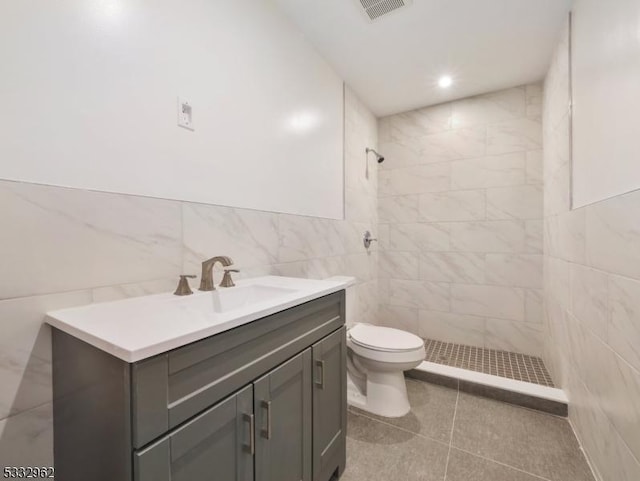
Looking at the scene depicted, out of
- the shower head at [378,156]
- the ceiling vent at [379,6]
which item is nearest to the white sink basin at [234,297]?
the ceiling vent at [379,6]

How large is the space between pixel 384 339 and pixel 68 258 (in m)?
1.63

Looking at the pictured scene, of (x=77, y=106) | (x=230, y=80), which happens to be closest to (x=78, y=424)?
(x=77, y=106)

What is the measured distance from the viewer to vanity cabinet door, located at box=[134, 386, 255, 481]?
0.58 meters

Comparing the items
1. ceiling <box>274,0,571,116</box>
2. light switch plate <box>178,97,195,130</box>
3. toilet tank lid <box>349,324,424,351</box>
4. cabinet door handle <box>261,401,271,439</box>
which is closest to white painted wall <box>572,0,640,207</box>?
ceiling <box>274,0,571,116</box>

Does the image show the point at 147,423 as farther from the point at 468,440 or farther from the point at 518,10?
the point at 518,10

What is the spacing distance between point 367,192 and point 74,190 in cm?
231

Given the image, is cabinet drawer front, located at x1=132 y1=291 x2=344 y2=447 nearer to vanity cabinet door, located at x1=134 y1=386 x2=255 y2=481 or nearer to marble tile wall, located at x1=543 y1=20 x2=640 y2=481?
vanity cabinet door, located at x1=134 y1=386 x2=255 y2=481

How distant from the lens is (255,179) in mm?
1452

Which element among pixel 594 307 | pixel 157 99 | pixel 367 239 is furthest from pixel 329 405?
pixel 367 239

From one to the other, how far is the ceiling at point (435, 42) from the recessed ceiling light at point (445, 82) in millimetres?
41

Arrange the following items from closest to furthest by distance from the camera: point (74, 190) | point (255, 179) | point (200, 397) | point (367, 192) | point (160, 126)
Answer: point (200, 397)
point (74, 190)
point (160, 126)
point (255, 179)
point (367, 192)

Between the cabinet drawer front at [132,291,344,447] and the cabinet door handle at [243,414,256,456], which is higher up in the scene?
the cabinet drawer front at [132,291,344,447]

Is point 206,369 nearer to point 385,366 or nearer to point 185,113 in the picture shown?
point 185,113

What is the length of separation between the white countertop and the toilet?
76 centimetres
